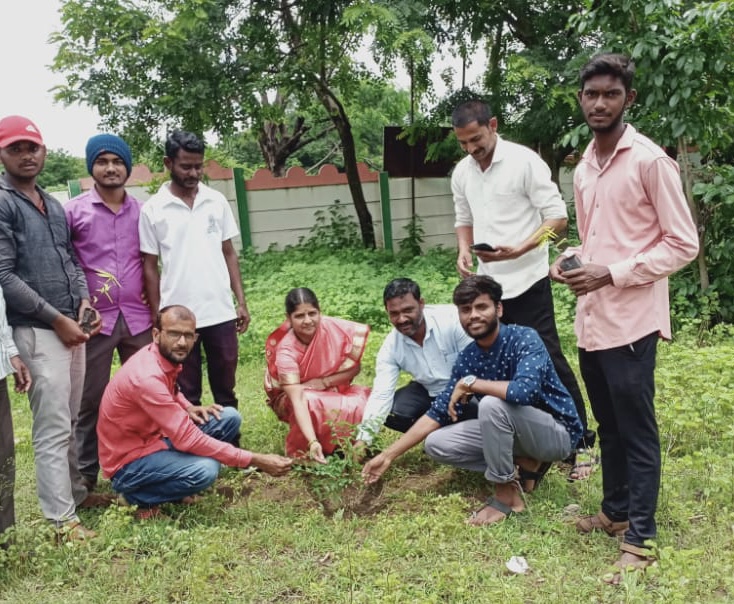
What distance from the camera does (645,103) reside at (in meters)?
5.71

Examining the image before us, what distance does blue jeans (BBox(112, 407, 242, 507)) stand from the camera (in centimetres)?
340

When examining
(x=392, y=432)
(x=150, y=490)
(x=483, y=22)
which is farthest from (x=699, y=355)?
(x=483, y=22)

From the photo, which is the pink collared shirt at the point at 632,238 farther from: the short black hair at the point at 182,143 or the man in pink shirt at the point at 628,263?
the short black hair at the point at 182,143

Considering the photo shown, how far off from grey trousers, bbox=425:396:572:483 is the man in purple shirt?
1810mm

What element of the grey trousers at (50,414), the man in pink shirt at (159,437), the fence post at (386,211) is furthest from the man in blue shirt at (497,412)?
the fence post at (386,211)

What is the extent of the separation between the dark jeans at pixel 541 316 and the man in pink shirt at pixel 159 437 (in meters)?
1.41

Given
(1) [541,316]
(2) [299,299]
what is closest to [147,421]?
(2) [299,299]

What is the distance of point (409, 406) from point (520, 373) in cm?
96

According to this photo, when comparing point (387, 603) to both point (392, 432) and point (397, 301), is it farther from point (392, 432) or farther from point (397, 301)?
point (392, 432)

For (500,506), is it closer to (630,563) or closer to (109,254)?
(630,563)

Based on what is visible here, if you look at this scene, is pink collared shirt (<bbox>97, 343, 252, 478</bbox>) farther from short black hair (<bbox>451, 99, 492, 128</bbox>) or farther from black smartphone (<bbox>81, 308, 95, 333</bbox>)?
short black hair (<bbox>451, 99, 492, 128</bbox>)

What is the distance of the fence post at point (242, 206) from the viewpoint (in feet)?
33.6

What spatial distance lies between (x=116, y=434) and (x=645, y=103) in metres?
4.71

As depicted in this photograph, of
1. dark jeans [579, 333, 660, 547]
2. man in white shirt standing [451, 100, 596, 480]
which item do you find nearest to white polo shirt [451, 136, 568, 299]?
man in white shirt standing [451, 100, 596, 480]
